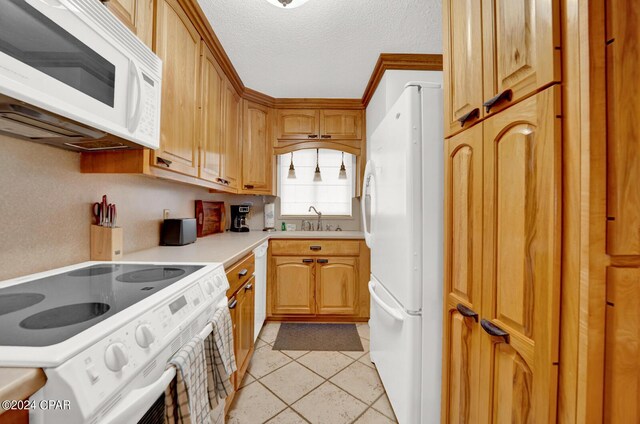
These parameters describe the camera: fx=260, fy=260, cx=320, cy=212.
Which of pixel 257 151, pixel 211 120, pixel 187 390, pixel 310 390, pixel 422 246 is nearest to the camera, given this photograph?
pixel 187 390

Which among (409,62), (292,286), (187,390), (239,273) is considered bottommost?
(292,286)

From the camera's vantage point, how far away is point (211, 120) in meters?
2.00

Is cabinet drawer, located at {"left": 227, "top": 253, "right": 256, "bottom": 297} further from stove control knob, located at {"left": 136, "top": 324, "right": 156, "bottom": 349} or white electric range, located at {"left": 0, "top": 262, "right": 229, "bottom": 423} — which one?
stove control knob, located at {"left": 136, "top": 324, "right": 156, "bottom": 349}

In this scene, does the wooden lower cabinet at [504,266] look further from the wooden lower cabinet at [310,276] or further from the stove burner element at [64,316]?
the wooden lower cabinet at [310,276]

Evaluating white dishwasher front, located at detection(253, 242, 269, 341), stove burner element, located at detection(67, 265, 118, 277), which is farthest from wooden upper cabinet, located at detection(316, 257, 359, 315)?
stove burner element, located at detection(67, 265, 118, 277)

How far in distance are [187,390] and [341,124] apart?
2.81 m

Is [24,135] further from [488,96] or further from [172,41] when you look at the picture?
[488,96]

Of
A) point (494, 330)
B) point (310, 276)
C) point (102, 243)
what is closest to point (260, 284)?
point (310, 276)

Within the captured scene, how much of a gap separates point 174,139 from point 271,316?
6.52 ft

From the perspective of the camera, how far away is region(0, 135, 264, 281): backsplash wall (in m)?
0.92

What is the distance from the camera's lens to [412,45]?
201 cm

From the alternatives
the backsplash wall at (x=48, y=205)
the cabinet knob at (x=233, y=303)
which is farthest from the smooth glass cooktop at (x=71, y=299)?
the cabinet knob at (x=233, y=303)

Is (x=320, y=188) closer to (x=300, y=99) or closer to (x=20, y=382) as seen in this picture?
(x=300, y=99)

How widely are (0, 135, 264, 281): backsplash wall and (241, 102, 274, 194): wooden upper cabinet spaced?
1382 mm
